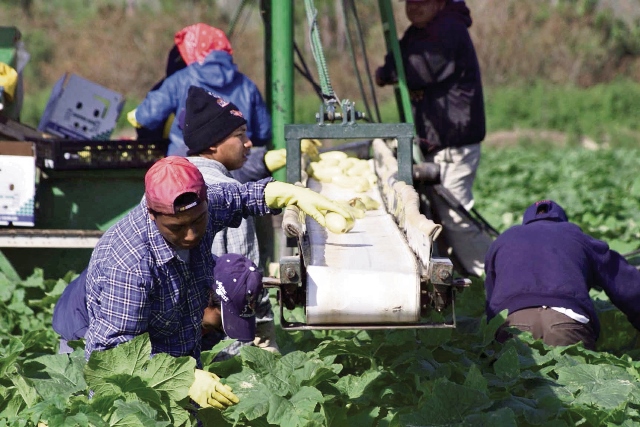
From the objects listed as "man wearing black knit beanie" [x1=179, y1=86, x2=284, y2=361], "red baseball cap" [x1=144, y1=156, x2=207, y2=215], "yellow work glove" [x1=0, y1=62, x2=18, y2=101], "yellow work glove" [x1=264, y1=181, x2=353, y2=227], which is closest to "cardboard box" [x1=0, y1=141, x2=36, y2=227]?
"yellow work glove" [x1=0, y1=62, x2=18, y2=101]

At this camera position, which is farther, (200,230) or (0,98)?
(0,98)

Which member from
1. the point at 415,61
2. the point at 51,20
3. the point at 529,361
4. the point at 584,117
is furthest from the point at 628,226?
the point at 51,20

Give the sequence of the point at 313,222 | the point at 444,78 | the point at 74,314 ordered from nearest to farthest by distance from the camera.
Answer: the point at 74,314, the point at 313,222, the point at 444,78

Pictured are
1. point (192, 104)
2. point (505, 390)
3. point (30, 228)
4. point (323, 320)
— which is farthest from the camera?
point (30, 228)

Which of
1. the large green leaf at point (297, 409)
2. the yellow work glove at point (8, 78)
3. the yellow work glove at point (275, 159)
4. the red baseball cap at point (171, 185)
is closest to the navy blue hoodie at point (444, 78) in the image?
the yellow work glove at point (275, 159)

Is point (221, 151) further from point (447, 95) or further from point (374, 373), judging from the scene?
point (447, 95)

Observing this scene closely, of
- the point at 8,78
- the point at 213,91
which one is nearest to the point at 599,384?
the point at 213,91

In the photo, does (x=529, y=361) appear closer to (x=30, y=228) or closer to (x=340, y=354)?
(x=340, y=354)

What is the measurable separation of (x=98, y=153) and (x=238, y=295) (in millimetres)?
2825

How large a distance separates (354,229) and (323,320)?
1037 mm

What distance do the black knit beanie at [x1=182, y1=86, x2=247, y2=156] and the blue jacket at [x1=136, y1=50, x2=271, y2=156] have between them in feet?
4.88

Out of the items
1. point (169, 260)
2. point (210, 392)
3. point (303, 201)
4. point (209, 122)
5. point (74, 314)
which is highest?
point (209, 122)

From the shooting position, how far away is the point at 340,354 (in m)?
4.68

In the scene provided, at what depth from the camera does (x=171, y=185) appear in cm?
356
